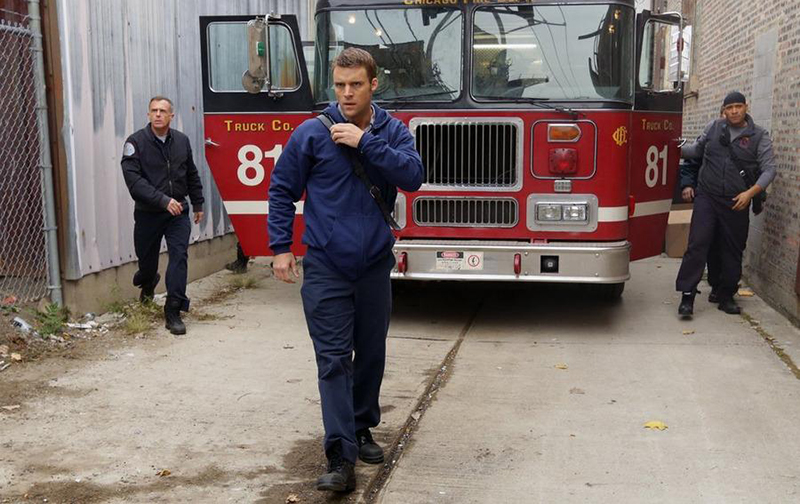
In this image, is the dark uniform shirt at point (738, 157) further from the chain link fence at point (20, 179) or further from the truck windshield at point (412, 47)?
the chain link fence at point (20, 179)

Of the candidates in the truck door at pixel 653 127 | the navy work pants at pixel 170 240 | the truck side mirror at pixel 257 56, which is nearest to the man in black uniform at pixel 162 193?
the navy work pants at pixel 170 240

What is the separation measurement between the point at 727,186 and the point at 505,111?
227 cm

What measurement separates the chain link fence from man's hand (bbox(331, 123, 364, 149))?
13.0ft

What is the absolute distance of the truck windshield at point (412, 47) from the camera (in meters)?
7.45

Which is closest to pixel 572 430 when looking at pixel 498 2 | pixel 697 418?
pixel 697 418

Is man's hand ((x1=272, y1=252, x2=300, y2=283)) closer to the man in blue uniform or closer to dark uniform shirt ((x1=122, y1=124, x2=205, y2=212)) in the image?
the man in blue uniform

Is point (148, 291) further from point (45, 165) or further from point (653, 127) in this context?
point (653, 127)

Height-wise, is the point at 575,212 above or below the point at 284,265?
below

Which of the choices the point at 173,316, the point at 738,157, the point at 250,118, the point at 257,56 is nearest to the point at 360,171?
the point at 257,56

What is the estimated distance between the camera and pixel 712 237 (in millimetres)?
8227

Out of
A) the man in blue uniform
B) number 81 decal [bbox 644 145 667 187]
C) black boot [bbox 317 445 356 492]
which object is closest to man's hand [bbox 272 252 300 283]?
the man in blue uniform

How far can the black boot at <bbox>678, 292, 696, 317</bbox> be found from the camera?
26.8 ft

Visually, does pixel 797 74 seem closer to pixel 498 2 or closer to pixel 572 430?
pixel 498 2

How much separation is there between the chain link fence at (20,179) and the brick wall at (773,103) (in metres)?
6.26
